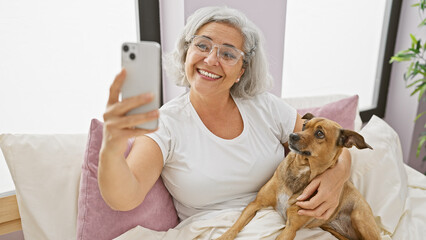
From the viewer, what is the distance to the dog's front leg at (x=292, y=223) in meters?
1.17

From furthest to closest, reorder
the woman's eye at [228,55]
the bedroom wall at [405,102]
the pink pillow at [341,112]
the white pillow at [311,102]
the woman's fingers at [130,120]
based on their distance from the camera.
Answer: the bedroom wall at [405,102] → the white pillow at [311,102] → the pink pillow at [341,112] → the woman's eye at [228,55] → the woman's fingers at [130,120]

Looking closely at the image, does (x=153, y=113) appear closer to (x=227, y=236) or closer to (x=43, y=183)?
(x=227, y=236)

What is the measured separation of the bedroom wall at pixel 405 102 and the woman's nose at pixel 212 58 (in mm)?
2346

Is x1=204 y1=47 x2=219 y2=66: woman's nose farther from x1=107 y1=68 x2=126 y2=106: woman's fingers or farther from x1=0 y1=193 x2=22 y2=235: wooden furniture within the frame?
x1=0 y1=193 x2=22 y2=235: wooden furniture

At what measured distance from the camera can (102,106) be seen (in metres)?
1.77

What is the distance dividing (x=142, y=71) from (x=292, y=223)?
829 millimetres

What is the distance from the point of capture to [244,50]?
134 centimetres

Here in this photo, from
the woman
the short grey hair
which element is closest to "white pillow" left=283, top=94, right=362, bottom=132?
the short grey hair

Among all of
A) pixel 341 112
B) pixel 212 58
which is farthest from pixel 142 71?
pixel 341 112

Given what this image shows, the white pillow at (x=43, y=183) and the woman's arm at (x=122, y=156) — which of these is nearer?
the woman's arm at (x=122, y=156)

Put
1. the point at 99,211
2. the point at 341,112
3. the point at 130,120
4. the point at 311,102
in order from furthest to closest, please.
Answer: the point at 311,102 → the point at 341,112 → the point at 99,211 → the point at 130,120

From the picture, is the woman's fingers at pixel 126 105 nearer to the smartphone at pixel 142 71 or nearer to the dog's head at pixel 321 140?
the smartphone at pixel 142 71

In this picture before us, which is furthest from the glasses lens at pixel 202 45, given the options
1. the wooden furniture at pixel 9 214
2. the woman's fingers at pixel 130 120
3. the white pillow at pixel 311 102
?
the wooden furniture at pixel 9 214

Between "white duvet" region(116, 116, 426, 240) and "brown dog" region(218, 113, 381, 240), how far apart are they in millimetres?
40
